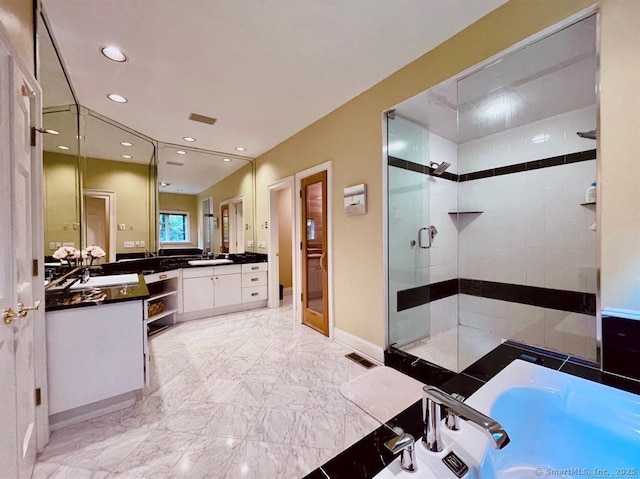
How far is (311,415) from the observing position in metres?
1.72

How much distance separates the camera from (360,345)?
2.60 meters

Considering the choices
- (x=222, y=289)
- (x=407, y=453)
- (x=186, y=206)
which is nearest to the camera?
(x=407, y=453)

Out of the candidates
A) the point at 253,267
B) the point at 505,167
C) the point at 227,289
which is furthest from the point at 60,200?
the point at 505,167

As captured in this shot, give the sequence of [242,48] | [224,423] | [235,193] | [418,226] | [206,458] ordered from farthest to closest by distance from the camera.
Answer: [235,193]
[418,226]
[242,48]
[224,423]
[206,458]

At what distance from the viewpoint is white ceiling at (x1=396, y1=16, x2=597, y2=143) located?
165 cm

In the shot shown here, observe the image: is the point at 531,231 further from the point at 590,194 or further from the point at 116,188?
the point at 116,188

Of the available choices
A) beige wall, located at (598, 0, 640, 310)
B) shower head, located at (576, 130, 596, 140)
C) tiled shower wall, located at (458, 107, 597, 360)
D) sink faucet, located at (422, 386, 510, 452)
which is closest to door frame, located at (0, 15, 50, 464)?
sink faucet, located at (422, 386, 510, 452)

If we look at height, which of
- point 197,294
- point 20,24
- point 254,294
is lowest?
point 254,294

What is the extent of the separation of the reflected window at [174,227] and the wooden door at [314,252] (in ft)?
7.67

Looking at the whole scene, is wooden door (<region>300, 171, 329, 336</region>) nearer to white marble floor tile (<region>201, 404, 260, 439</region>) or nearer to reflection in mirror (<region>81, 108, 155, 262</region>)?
white marble floor tile (<region>201, 404, 260, 439</region>)

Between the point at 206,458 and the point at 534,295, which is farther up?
the point at 534,295

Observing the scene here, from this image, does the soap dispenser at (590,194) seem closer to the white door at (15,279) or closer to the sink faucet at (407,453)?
the sink faucet at (407,453)

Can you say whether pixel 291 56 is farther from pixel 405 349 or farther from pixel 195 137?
pixel 405 349

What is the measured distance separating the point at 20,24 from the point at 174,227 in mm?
3351
